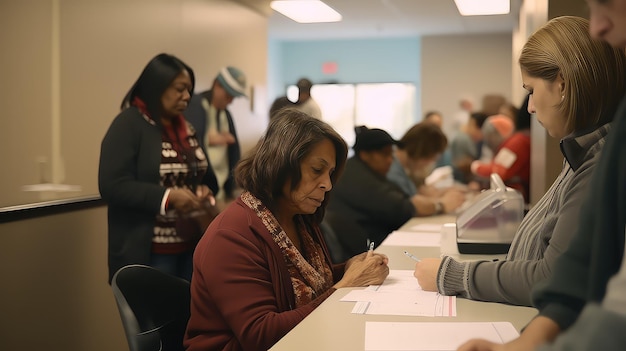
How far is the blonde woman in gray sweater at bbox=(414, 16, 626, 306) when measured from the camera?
4.77ft

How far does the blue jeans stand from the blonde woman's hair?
2.06 m

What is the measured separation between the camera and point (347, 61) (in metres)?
10.4

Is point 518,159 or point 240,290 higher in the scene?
point 518,159

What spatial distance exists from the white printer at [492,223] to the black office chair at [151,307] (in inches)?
45.7

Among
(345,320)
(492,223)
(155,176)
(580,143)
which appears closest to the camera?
(580,143)

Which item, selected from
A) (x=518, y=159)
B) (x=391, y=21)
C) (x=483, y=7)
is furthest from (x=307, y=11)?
(x=518, y=159)

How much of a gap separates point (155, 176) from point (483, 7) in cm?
495

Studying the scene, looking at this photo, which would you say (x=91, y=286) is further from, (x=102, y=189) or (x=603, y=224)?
(x=603, y=224)

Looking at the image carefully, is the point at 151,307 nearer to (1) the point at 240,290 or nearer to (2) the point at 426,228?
(1) the point at 240,290

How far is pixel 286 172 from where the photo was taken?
1.93 metres

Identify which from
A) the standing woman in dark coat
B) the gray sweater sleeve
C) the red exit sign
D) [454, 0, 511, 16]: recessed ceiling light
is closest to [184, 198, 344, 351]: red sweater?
the gray sweater sleeve

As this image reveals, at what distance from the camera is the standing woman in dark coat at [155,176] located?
3096mm

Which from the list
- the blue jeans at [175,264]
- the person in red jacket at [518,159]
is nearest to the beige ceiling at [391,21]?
the person in red jacket at [518,159]

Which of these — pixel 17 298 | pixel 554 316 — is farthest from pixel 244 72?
pixel 554 316
